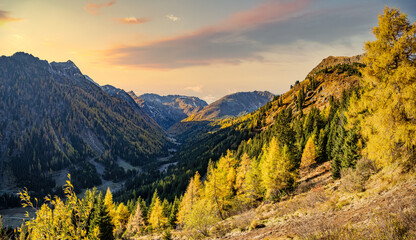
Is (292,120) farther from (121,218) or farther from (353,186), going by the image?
(121,218)

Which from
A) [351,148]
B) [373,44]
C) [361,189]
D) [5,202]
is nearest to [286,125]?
[351,148]

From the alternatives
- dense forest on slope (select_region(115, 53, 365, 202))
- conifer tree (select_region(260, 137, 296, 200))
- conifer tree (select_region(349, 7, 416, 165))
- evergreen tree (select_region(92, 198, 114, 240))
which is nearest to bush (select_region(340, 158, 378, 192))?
conifer tree (select_region(349, 7, 416, 165))

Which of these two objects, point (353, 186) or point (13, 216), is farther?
point (13, 216)

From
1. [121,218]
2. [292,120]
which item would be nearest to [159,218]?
[121,218]

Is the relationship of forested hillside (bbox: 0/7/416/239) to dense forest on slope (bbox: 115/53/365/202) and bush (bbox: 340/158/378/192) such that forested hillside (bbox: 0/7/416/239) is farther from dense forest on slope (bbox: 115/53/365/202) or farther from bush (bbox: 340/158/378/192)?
dense forest on slope (bbox: 115/53/365/202)

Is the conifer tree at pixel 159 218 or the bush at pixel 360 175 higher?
the bush at pixel 360 175

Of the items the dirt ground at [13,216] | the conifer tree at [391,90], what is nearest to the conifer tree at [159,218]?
the conifer tree at [391,90]

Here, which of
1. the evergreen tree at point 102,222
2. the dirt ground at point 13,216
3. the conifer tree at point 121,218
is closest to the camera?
the evergreen tree at point 102,222

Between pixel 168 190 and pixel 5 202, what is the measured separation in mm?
125548

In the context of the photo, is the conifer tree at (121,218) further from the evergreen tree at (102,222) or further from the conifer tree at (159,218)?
the evergreen tree at (102,222)

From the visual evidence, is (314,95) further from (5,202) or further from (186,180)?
(5,202)

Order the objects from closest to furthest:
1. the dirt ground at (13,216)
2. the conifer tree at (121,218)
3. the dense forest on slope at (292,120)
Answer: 1. the conifer tree at (121,218)
2. the dense forest on slope at (292,120)
3. the dirt ground at (13,216)

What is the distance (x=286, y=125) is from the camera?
60969mm

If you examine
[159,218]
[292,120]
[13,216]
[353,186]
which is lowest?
[13,216]
